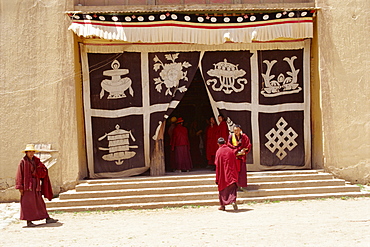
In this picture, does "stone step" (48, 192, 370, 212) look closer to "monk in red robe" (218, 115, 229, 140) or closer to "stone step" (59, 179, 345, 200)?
"stone step" (59, 179, 345, 200)

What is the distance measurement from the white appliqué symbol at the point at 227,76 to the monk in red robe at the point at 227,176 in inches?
80.2

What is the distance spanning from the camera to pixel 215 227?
721 cm

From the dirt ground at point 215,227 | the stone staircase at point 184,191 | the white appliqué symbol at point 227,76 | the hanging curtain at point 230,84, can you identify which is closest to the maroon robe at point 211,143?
the hanging curtain at point 230,84

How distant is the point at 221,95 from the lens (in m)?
10.4

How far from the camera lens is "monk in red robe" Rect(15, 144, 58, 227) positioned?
25.8 feet

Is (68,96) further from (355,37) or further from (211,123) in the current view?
(355,37)

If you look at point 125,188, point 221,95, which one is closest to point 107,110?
point 125,188

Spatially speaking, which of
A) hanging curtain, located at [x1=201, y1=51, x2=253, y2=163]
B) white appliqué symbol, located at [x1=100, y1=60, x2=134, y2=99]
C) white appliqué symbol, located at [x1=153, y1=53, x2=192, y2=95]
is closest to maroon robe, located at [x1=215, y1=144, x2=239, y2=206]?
hanging curtain, located at [x1=201, y1=51, x2=253, y2=163]

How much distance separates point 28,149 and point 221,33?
4.37 metres

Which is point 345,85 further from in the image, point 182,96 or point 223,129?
point 182,96

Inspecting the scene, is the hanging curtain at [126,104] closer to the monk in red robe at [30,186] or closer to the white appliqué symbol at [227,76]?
the white appliqué symbol at [227,76]

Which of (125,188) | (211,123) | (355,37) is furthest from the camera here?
(211,123)

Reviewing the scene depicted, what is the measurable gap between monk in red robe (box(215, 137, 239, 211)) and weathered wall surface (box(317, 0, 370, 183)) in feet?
8.29

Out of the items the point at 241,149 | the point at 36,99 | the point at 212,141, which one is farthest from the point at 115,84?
the point at 241,149
